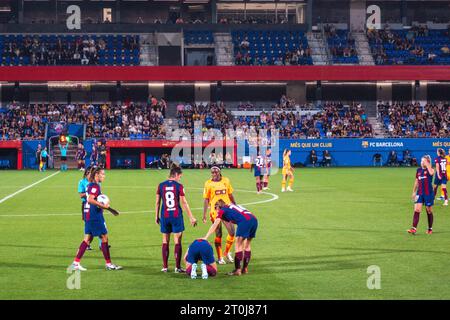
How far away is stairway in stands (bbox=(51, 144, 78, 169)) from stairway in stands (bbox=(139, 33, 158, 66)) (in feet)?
41.8

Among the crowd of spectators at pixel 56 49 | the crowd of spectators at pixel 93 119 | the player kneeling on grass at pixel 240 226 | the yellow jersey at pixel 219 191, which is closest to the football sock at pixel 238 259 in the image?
the player kneeling on grass at pixel 240 226

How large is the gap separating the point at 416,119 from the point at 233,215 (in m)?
56.6

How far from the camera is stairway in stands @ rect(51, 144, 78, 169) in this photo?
2485 inches

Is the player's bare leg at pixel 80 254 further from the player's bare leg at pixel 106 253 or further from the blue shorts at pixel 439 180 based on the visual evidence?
Result: the blue shorts at pixel 439 180

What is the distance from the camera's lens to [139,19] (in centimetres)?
7950

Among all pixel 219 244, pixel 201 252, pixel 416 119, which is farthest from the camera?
pixel 416 119

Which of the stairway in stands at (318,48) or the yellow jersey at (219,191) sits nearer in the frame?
the yellow jersey at (219,191)

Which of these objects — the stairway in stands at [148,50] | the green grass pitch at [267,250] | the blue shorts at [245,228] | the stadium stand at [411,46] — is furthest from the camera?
the stadium stand at [411,46]

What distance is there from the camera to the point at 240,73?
236 feet

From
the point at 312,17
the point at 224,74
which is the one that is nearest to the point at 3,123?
the point at 224,74

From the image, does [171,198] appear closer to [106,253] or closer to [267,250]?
[106,253]

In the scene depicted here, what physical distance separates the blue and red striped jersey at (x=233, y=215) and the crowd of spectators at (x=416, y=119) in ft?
173

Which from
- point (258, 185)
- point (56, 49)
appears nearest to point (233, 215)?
point (258, 185)

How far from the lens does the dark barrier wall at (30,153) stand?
6178 cm
